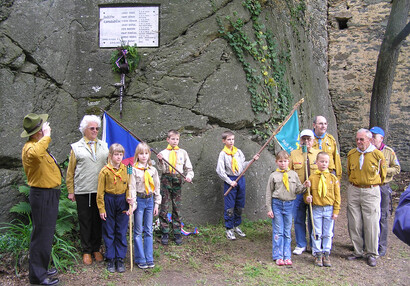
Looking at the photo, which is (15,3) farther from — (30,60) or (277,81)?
(277,81)

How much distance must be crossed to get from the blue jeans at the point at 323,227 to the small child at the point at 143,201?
7.40ft

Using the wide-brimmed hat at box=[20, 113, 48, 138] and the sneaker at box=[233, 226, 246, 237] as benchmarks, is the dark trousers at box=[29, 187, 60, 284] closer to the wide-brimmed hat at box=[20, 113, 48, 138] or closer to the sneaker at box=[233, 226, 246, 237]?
the wide-brimmed hat at box=[20, 113, 48, 138]

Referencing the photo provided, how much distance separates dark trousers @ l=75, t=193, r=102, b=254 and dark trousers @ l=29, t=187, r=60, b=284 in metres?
0.57

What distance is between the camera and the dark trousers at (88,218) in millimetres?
4895

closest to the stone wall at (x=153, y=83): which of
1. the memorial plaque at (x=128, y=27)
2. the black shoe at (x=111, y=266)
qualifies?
the memorial plaque at (x=128, y=27)

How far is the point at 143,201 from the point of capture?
4934 mm

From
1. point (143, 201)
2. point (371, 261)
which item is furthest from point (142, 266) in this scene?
point (371, 261)

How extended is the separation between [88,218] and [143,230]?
0.74m

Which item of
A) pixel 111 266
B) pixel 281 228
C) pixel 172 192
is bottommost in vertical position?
pixel 111 266

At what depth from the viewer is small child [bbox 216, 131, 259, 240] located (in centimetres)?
608

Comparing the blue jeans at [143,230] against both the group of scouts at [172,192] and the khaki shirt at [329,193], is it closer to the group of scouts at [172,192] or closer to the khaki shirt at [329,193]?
the group of scouts at [172,192]

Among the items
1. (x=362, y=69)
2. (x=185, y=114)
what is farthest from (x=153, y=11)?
(x=362, y=69)

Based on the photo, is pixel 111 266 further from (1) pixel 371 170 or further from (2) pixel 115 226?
(1) pixel 371 170

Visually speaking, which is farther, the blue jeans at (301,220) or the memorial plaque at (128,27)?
the memorial plaque at (128,27)
